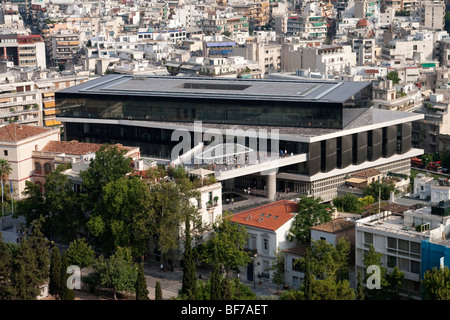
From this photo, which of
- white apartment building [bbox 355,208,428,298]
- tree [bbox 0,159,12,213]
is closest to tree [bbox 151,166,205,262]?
white apartment building [bbox 355,208,428,298]

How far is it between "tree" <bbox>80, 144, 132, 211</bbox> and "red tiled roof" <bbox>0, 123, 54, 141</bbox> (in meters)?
10.5

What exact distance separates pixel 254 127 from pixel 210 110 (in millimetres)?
3700

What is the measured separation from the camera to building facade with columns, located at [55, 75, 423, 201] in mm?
69125

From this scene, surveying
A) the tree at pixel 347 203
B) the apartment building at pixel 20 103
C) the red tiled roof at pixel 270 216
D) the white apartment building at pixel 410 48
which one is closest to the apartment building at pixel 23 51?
the apartment building at pixel 20 103

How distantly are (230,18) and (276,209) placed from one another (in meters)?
111

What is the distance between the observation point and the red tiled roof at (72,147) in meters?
67.8

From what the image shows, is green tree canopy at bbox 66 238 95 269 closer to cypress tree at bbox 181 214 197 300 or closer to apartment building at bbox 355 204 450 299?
cypress tree at bbox 181 214 197 300

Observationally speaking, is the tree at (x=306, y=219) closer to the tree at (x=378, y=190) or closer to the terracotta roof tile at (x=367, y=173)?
the tree at (x=378, y=190)

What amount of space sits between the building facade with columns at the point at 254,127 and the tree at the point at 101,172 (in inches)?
266

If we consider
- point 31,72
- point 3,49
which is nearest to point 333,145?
point 31,72

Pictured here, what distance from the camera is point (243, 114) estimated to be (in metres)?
73.7

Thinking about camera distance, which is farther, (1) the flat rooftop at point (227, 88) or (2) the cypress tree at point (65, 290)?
(1) the flat rooftop at point (227, 88)

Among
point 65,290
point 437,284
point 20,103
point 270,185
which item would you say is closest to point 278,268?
point 437,284
